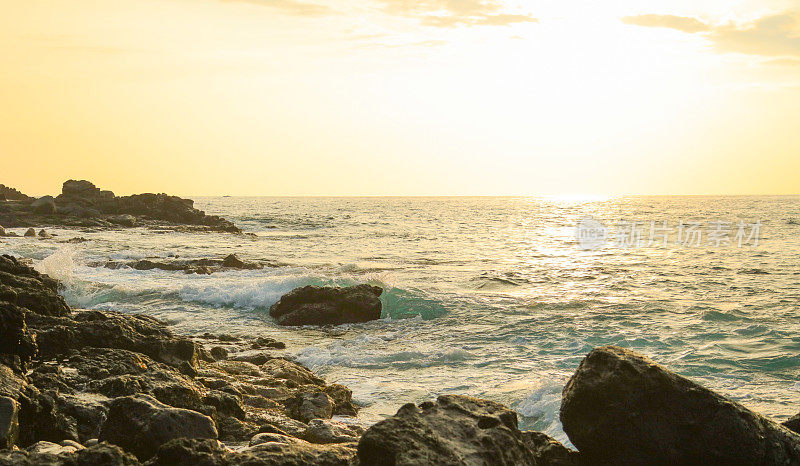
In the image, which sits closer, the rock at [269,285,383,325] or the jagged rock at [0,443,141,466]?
the jagged rock at [0,443,141,466]

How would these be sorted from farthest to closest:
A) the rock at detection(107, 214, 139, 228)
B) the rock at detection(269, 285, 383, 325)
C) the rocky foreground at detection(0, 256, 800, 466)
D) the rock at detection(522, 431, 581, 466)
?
the rock at detection(107, 214, 139, 228)
the rock at detection(269, 285, 383, 325)
the rock at detection(522, 431, 581, 466)
the rocky foreground at detection(0, 256, 800, 466)

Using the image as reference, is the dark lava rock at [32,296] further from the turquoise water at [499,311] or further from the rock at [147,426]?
the turquoise water at [499,311]

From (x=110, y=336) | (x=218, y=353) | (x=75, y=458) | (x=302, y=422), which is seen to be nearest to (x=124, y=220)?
(x=218, y=353)

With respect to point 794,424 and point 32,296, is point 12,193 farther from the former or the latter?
point 794,424

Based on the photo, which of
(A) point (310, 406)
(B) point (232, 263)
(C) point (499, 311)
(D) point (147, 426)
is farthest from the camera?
Answer: (B) point (232, 263)

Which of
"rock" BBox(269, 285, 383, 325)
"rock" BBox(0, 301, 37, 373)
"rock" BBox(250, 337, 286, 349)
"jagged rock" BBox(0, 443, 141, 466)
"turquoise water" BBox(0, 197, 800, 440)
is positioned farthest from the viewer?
"rock" BBox(269, 285, 383, 325)

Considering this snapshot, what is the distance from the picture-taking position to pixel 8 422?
4605 mm

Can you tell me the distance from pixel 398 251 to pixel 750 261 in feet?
56.4

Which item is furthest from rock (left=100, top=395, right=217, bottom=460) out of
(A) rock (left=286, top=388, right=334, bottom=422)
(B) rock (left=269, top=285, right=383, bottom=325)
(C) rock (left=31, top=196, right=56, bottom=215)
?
(C) rock (left=31, top=196, right=56, bottom=215)

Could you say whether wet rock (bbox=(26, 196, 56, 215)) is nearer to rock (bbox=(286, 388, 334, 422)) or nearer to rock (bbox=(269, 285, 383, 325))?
rock (bbox=(269, 285, 383, 325))

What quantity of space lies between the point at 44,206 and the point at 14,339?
2003 inches

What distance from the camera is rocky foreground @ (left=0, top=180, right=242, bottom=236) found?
48.1 m

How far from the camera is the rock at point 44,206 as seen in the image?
50.3 meters

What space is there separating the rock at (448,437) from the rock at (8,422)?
2453 mm
